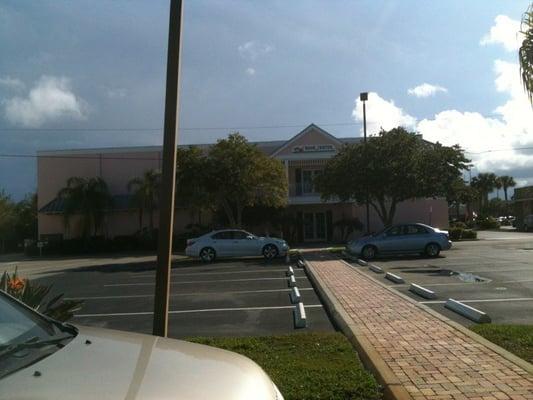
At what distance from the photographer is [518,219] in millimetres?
57031

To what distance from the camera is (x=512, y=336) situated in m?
7.49

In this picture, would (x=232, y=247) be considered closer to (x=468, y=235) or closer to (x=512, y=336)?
(x=512, y=336)

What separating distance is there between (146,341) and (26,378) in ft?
3.28

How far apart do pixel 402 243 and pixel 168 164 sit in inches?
764

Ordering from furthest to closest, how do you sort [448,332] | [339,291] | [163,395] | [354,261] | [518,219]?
[518,219], [354,261], [339,291], [448,332], [163,395]

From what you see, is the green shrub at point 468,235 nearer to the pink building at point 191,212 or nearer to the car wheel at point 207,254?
the pink building at point 191,212

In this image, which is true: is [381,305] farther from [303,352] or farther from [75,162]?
[75,162]

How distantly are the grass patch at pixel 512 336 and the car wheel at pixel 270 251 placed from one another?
704 inches

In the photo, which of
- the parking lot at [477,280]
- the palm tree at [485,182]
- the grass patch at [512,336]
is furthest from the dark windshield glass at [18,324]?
the palm tree at [485,182]

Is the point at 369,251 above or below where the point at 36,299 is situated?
below

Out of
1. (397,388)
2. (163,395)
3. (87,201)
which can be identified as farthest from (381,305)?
(87,201)

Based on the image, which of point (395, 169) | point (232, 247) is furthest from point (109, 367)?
point (395, 169)

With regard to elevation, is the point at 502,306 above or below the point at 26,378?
below

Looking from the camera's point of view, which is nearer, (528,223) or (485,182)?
(528,223)
